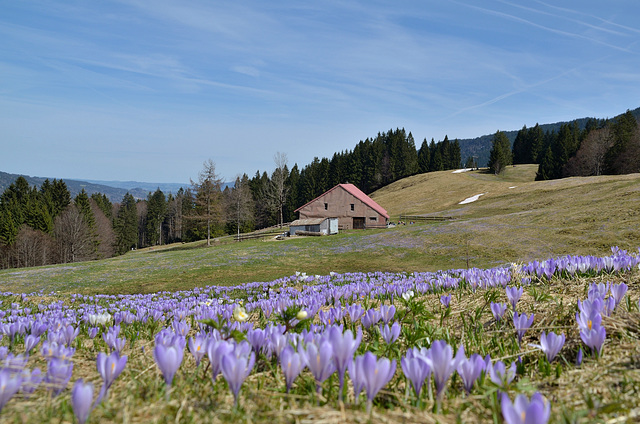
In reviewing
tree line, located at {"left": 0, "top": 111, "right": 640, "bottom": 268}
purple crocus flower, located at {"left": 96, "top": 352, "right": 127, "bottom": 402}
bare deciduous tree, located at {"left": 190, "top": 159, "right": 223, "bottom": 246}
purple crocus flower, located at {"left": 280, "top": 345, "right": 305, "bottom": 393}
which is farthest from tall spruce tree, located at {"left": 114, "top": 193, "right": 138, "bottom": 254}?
purple crocus flower, located at {"left": 280, "top": 345, "right": 305, "bottom": 393}

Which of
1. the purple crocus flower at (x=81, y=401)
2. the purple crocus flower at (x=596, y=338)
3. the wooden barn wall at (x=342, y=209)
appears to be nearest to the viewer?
the purple crocus flower at (x=81, y=401)

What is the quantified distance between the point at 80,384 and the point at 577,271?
466cm

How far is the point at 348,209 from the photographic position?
5653 centimetres

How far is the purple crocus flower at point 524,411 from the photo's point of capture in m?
0.97

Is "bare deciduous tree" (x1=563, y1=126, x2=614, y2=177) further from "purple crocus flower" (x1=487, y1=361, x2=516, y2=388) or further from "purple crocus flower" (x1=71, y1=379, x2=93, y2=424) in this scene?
"purple crocus flower" (x1=71, y1=379, x2=93, y2=424)

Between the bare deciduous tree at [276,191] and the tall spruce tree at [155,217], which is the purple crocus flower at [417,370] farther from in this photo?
the tall spruce tree at [155,217]

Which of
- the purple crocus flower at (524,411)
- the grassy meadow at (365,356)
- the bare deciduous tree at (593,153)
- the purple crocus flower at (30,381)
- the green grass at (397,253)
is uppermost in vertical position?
the bare deciduous tree at (593,153)

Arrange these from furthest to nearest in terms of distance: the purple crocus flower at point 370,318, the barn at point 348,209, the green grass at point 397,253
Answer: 1. the barn at point 348,209
2. the green grass at point 397,253
3. the purple crocus flower at point 370,318

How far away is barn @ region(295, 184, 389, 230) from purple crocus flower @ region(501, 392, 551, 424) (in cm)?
5413

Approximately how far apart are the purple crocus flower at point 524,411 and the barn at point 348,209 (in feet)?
178

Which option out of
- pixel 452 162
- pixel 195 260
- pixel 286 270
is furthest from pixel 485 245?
pixel 452 162

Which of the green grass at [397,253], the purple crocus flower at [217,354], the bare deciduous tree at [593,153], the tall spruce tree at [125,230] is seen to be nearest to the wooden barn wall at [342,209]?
the green grass at [397,253]

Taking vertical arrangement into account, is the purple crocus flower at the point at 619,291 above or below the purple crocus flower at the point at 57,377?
above

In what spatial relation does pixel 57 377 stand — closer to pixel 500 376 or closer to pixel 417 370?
pixel 417 370
